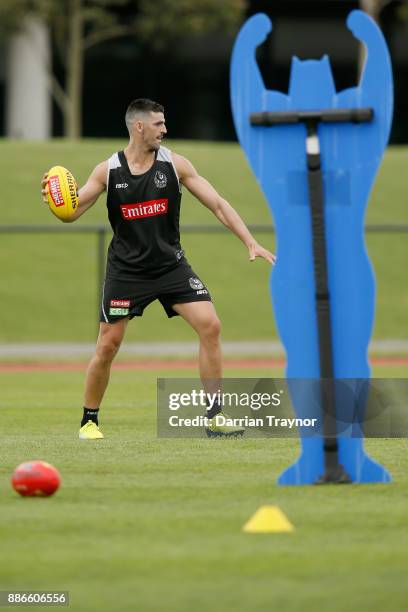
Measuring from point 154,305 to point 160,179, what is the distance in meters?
14.6

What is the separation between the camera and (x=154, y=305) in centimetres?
2430

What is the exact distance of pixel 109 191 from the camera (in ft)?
31.9

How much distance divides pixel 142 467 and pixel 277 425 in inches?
32.8

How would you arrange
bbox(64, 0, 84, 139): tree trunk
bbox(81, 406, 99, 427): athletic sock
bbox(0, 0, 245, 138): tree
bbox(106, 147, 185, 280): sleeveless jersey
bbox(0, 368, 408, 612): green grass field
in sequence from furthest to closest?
bbox(64, 0, 84, 139): tree trunk < bbox(0, 0, 245, 138): tree < bbox(81, 406, 99, 427): athletic sock < bbox(106, 147, 185, 280): sleeveless jersey < bbox(0, 368, 408, 612): green grass field

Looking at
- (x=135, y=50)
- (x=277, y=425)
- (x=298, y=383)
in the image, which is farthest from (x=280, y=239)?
(x=135, y=50)

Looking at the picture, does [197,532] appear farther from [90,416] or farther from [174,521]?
[90,416]

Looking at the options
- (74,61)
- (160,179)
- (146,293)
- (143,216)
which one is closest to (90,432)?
(146,293)

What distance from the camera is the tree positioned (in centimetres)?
3356

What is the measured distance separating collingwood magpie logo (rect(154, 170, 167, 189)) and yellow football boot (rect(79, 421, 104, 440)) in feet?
5.69

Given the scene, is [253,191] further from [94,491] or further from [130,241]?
[94,491]

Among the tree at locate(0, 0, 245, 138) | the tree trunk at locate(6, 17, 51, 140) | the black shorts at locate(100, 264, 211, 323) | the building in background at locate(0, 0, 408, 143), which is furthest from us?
the building in background at locate(0, 0, 408, 143)

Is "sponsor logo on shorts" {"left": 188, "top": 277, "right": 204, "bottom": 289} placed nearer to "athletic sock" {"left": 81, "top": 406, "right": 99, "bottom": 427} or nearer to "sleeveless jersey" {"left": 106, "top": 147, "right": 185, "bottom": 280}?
"sleeveless jersey" {"left": 106, "top": 147, "right": 185, "bottom": 280}

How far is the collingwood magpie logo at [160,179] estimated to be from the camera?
382 inches

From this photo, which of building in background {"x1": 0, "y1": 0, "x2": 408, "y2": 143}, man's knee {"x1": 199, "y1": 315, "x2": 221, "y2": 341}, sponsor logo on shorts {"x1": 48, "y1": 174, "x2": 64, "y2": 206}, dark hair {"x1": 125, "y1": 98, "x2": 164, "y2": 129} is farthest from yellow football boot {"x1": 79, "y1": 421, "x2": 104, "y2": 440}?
building in background {"x1": 0, "y1": 0, "x2": 408, "y2": 143}
